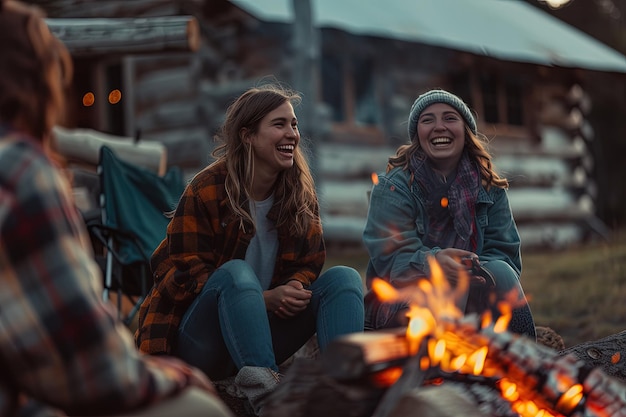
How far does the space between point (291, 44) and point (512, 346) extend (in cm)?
800

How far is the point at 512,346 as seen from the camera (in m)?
2.73

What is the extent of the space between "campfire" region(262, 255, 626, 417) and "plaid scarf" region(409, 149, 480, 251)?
94cm

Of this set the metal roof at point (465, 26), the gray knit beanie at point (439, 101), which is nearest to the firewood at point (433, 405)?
the gray knit beanie at point (439, 101)

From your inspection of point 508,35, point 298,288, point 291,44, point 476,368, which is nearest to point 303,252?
point 298,288

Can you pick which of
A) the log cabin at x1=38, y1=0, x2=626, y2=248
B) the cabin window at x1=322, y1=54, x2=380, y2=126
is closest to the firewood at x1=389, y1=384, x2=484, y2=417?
the log cabin at x1=38, y1=0, x2=626, y2=248

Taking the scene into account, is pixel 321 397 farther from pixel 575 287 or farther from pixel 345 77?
pixel 345 77

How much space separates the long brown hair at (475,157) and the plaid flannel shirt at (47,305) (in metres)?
2.54

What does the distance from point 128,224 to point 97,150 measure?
149 cm

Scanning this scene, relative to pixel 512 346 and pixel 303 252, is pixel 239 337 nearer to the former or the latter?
pixel 303 252

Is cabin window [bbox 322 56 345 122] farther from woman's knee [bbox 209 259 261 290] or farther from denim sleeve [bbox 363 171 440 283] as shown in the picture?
woman's knee [bbox 209 259 261 290]

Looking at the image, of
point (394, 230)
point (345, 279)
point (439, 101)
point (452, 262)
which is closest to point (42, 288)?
point (345, 279)

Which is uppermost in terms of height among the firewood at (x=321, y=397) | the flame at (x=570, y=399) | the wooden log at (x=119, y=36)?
the wooden log at (x=119, y=36)

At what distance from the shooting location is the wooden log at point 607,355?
3.72 m

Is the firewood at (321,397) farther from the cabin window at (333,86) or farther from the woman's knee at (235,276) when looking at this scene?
the cabin window at (333,86)
